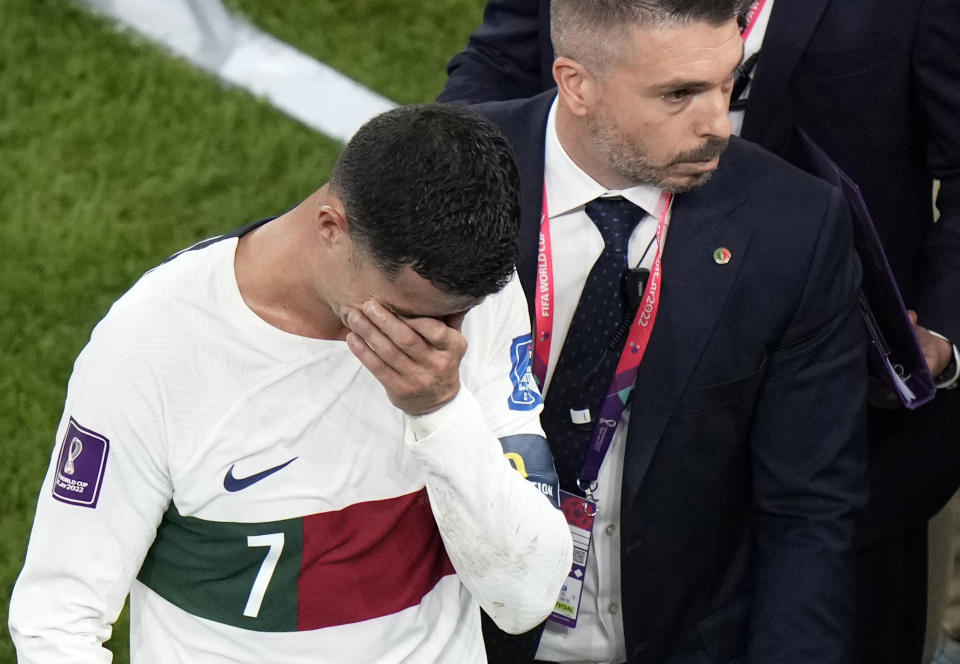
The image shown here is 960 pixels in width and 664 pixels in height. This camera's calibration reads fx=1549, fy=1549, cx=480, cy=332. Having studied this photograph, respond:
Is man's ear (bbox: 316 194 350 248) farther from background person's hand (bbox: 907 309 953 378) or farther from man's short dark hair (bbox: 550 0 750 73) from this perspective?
background person's hand (bbox: 907 309 953 378)

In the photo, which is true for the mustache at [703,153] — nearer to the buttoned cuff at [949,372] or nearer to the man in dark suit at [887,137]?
the man in dark suit at [887,137]

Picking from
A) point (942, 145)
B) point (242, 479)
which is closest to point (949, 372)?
point (942, 145)

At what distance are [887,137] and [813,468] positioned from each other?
2.54ft

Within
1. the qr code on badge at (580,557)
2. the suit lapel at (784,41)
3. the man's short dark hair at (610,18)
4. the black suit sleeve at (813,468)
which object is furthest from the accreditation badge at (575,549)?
the suit lapel at (784,41)

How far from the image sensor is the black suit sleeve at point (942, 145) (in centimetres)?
310

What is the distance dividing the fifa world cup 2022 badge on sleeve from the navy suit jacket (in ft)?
2.85

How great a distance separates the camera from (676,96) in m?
2.70

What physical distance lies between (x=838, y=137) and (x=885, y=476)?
30.0 inches

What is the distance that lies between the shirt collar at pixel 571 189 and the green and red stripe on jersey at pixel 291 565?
68 cm

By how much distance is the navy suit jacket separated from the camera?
9.16 feet

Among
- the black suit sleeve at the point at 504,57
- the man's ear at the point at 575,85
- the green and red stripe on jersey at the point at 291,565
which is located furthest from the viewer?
the black suit sleeve at the point at 504,57

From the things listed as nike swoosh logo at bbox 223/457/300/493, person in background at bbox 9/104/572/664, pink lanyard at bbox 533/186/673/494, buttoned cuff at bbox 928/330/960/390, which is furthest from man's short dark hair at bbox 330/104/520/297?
buttoned cuff at bbox 928/330/960/390

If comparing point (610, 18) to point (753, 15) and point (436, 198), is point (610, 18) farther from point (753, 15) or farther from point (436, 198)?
point (436, 198)

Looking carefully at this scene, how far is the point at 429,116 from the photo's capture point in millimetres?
2143
